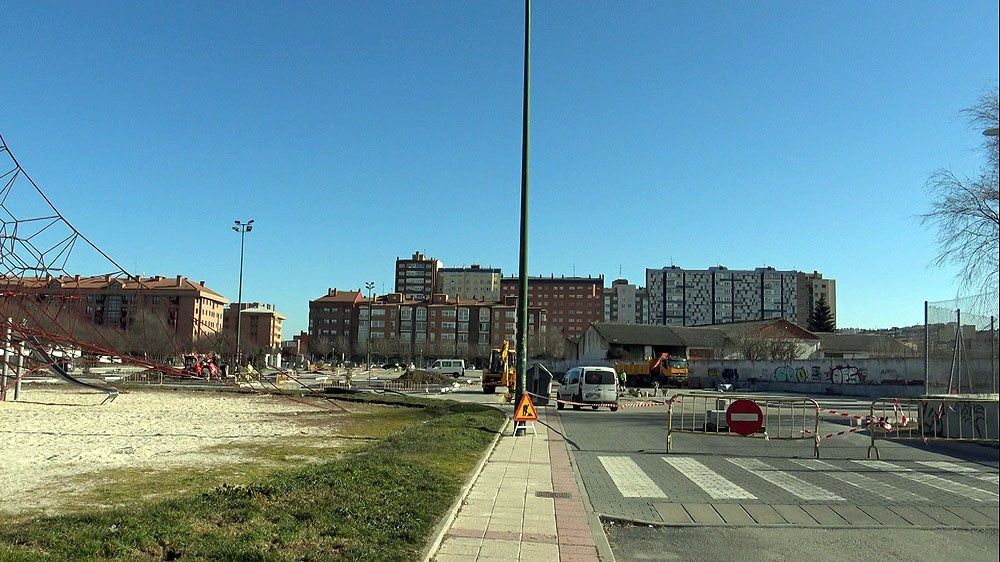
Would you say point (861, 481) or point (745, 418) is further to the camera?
point (745, 418)

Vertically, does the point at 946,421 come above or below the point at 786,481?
above

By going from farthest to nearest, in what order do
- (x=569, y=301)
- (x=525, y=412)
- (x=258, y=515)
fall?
(x=569, y=301)
(x=525, y=412)
(x=258, y=515)

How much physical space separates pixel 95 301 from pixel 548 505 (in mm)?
45689

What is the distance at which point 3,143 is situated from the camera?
1678cm

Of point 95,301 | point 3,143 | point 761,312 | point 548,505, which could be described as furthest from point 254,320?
point 548,505

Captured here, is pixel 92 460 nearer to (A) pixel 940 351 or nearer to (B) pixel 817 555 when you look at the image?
(B) pixel 817 555

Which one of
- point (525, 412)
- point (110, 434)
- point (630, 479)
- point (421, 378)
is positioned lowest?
point (421, 378)

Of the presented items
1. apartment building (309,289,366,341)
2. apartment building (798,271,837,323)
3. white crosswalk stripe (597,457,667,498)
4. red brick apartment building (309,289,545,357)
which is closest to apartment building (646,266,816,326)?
apartment building (798,271,837,323)

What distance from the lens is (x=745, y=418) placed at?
16078 mm

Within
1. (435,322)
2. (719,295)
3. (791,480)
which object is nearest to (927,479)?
(791,480)

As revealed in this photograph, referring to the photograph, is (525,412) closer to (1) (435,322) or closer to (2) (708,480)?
(2) (708,480)

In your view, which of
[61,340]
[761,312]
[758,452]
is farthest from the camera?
[761,312]

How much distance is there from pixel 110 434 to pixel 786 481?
15.4 meters

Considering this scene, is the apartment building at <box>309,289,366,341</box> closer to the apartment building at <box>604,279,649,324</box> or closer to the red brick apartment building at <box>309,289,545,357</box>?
the red brick apartment building at <box>309,289,545,357</box>
